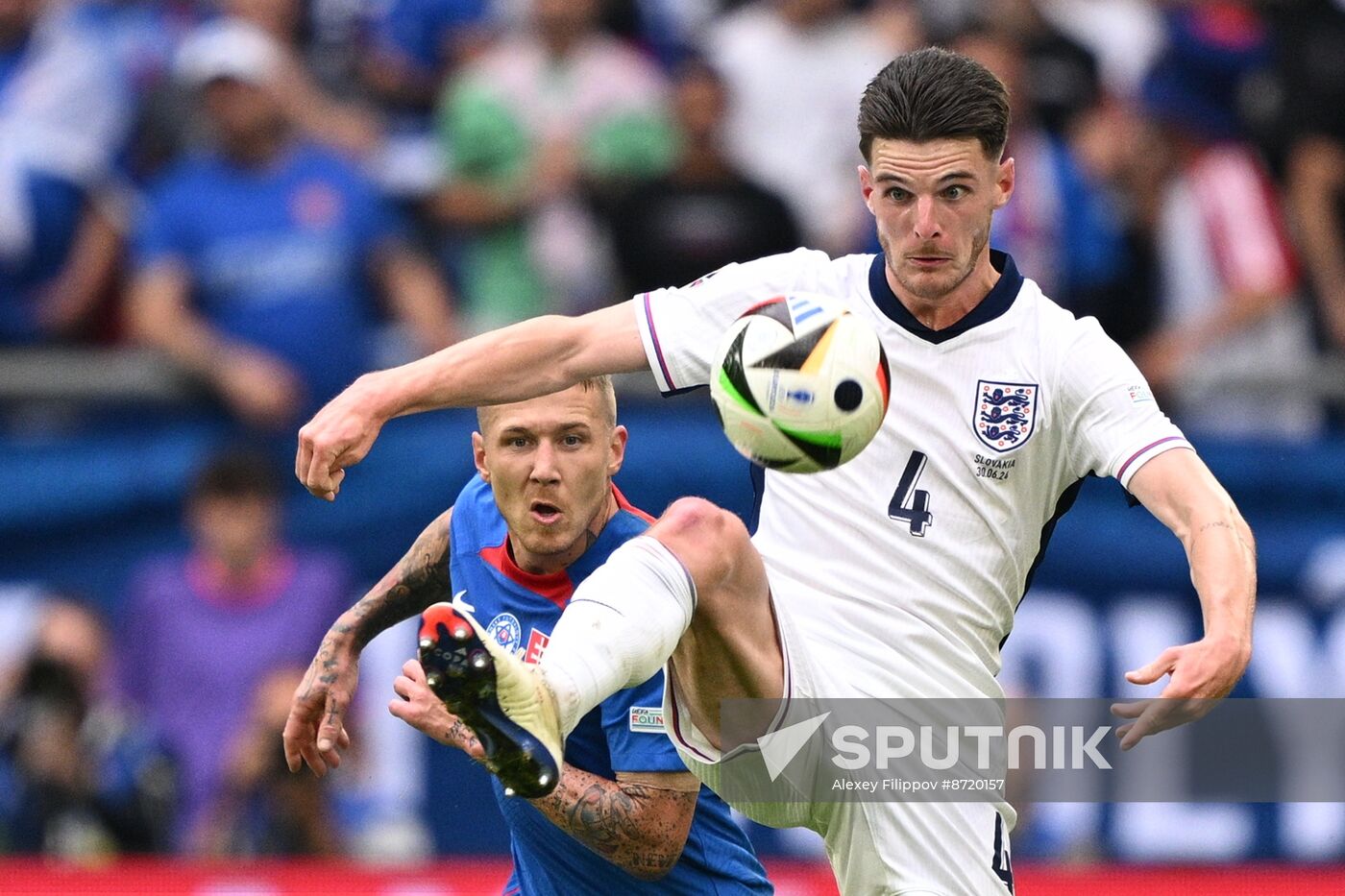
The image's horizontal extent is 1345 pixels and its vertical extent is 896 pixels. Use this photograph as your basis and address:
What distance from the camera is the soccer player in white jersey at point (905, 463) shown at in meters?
5.41

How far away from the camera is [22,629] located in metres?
9.95

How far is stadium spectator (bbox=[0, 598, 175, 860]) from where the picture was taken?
31.1ft

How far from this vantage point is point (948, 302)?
565 cm

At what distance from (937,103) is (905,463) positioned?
94 centimetres

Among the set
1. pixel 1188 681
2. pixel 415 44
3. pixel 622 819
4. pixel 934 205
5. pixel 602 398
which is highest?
pixel 415 44

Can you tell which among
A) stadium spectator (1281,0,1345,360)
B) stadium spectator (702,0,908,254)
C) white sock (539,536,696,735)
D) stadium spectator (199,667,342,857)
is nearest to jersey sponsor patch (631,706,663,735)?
white sock (539,536,696,735)

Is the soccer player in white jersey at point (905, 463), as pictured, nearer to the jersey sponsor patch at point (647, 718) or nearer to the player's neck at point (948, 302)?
→ the player's neck at point (948, 302)

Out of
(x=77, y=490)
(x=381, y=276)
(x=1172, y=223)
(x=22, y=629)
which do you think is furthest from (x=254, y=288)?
(x=1172, y=223)

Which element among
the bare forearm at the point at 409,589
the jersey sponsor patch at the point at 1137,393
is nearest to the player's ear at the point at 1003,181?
→ the jersey sponsor patch at the point at 1137,393

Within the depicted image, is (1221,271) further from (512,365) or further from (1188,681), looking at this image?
(1188,681)

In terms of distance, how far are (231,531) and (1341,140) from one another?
572 cm

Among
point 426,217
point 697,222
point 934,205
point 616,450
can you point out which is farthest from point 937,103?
point 426,217

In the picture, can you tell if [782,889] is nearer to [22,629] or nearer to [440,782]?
[440,782]

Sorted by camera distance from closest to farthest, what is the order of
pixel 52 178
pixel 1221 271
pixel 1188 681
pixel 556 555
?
pixel 1188 681 < pixel 556 555 < pixel 52 178 < pixel 1221 271
